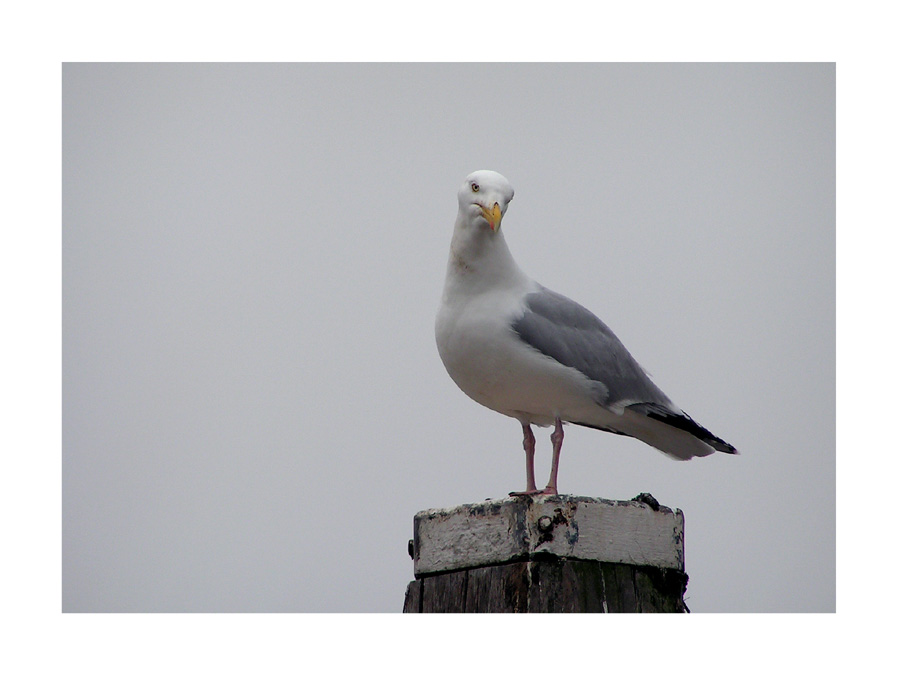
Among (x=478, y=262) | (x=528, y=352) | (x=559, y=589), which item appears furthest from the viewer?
(x=478, y=262)

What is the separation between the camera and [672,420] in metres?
6.46

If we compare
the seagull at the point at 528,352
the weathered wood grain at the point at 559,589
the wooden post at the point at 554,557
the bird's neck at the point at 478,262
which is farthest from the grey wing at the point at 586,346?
the weathered wood grain at the point at 559,589

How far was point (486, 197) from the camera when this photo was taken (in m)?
6.14

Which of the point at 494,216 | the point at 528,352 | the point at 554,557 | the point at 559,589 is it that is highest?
the point at 494,216

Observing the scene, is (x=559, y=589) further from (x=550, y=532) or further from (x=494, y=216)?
(x=494, y=216)

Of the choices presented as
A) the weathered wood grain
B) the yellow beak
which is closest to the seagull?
the yellow beak

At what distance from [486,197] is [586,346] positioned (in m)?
1.00

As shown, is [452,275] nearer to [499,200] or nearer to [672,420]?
[499,200]

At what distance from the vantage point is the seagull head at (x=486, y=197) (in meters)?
6.10

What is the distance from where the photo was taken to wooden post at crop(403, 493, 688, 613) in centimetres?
499

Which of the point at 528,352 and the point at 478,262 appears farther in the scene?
the point at 478,262

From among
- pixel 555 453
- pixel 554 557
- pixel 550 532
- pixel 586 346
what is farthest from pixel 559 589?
pixel 586 346

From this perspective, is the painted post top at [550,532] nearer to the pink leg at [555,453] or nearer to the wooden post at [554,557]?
the wooden post at [554,557]

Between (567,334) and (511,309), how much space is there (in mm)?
357
